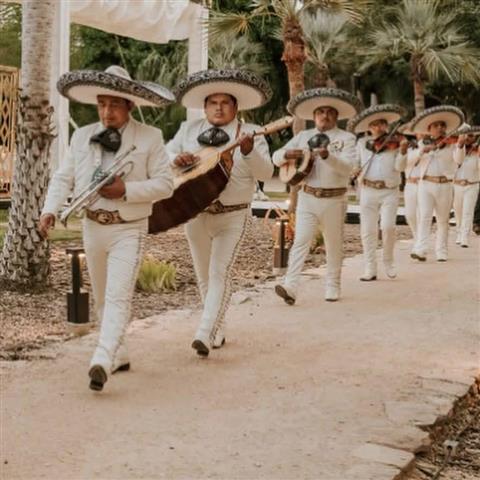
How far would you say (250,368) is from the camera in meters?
7.04

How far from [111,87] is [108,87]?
0.8 inches

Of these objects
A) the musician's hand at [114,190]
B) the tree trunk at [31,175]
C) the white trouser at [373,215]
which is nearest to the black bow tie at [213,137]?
the musician's hand at [114,190]

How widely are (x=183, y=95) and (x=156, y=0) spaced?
1033 cm

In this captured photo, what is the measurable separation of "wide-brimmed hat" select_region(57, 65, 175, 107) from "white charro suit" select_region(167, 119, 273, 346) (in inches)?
31.9

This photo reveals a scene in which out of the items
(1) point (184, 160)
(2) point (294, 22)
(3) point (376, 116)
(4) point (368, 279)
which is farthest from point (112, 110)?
(2) point (294, 22)

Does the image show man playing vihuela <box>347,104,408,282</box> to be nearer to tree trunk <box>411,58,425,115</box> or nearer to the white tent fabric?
the white tent fabric

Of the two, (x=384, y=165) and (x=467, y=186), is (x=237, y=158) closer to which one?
(x=384, y=165)

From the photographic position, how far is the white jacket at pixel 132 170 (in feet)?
20.8

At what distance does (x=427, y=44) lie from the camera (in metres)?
32.4

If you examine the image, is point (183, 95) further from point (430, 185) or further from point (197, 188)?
point (430, 185)

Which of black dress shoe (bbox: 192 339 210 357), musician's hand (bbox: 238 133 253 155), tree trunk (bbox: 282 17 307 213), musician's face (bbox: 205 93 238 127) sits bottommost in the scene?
black dress shoe (bbox: 192 339 210 357)

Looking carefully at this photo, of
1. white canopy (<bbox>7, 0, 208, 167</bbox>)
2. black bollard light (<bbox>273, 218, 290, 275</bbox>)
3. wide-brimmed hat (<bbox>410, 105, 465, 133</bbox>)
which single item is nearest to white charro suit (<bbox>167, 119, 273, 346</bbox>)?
black bollard light (<bbox>273, 218, 290, 275</bbox>)

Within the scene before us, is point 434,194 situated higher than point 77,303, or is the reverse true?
point 434,194

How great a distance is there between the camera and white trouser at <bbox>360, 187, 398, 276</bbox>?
1152 cm
